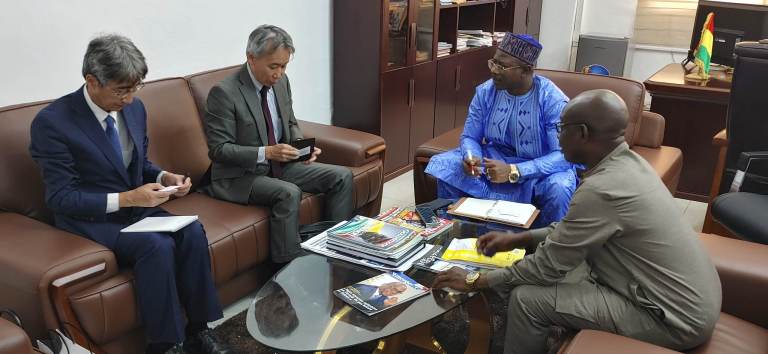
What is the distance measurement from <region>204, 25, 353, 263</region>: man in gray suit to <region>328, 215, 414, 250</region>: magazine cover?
456 mm

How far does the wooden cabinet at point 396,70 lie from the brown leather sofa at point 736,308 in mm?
2188

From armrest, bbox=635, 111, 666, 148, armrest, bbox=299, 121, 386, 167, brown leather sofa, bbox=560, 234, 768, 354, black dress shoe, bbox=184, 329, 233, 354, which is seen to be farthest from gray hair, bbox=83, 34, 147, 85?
armrest, bbox=635, 111, 666, 148

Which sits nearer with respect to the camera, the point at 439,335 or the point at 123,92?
the point at 123,92

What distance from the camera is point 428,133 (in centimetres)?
438

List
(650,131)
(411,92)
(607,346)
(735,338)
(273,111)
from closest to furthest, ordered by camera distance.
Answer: (607,346) < (735,338) < (273,111) < (650,131) < (411,92)

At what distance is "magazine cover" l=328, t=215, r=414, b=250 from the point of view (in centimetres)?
199

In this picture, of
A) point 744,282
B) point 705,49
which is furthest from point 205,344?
point 705,49

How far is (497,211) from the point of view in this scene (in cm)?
232

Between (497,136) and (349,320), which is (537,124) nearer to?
(497,136)

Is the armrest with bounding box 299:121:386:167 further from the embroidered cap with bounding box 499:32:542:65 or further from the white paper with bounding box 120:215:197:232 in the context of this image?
the white paper with bounding box 120:215:197:232

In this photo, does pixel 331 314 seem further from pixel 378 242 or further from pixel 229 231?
pixel 229 231

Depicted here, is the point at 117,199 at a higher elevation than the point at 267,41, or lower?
lower

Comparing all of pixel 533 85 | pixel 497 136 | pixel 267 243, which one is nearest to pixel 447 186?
pixel 497 136

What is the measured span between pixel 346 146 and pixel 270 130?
428 mm
